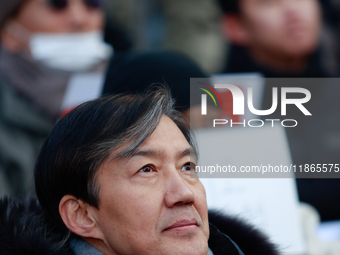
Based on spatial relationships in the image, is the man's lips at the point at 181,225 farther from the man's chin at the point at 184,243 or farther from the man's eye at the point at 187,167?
the man's eye at the point at 187,167

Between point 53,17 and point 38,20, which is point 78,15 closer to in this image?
point 53,17

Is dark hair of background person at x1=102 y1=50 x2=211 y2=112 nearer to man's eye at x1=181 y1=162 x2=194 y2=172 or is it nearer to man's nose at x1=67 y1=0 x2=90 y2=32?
man's eye at x1=181 y1=162 x2=194 y2=172

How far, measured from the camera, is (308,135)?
3582mm

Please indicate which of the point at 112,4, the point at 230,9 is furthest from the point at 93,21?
the point at 230,9

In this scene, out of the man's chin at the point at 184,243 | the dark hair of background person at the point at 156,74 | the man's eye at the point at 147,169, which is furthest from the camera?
the dark hair of background person at the point at 156,74

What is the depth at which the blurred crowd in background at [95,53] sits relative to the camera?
3.45 meters

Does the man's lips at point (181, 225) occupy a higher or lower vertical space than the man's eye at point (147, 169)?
lower

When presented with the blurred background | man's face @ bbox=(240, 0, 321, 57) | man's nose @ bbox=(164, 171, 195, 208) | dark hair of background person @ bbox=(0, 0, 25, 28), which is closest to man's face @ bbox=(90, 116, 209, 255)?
man's nose @ bbox=(164, 171, 195, 208)

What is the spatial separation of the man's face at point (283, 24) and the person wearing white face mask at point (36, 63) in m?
1.49

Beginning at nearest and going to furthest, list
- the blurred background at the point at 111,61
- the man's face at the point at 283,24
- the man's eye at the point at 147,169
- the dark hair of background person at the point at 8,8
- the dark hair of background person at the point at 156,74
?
1. the man's eye at the point at 147,169
2. the dark hair of background person at the point at 156,74
3. the blurred background at the point at 111,61
4. the man's face at the point at 283,24
5. the dark hair of background person at the point at 8,8

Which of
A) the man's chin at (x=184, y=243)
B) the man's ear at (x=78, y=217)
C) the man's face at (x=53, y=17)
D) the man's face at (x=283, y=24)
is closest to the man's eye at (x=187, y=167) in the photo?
the man's chin at (x=184, y=243)

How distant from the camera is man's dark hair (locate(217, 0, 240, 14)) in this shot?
414cm

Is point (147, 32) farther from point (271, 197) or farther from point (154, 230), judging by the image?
point (154, 230)

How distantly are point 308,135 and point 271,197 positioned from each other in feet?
3.69
